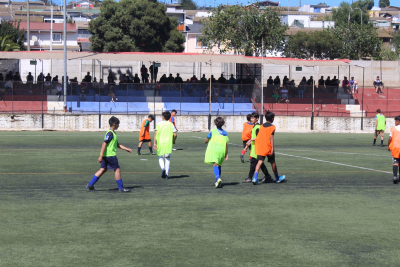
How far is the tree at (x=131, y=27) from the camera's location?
62.5 metres

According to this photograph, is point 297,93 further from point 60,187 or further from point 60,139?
point 60,187

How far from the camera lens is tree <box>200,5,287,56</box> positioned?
56.4 metres

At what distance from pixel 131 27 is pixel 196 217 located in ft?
186

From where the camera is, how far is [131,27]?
62562 millimetres

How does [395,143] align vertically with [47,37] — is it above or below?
below

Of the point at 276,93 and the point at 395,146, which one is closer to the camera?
the point at 395,146

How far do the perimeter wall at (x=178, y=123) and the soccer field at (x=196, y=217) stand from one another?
15.8m

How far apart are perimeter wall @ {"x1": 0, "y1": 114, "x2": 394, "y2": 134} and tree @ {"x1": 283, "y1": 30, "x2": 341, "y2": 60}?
122ft

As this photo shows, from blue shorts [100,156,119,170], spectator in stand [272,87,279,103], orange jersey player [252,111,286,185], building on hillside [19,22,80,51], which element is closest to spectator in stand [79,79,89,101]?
spectator in stand [272,87,279,103]

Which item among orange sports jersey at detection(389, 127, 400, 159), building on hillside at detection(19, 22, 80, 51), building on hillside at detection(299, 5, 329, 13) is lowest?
orange sports jersey at detection(389, 127, 400, 159)

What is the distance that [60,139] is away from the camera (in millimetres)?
25484

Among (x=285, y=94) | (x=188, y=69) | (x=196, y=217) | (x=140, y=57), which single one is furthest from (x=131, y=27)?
(x=196, y=217)

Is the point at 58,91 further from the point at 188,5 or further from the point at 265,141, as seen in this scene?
the point at 188,5

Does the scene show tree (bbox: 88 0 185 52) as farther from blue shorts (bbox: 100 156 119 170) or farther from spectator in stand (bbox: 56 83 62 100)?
blue shorts (bbox: 100 156 119 170)
